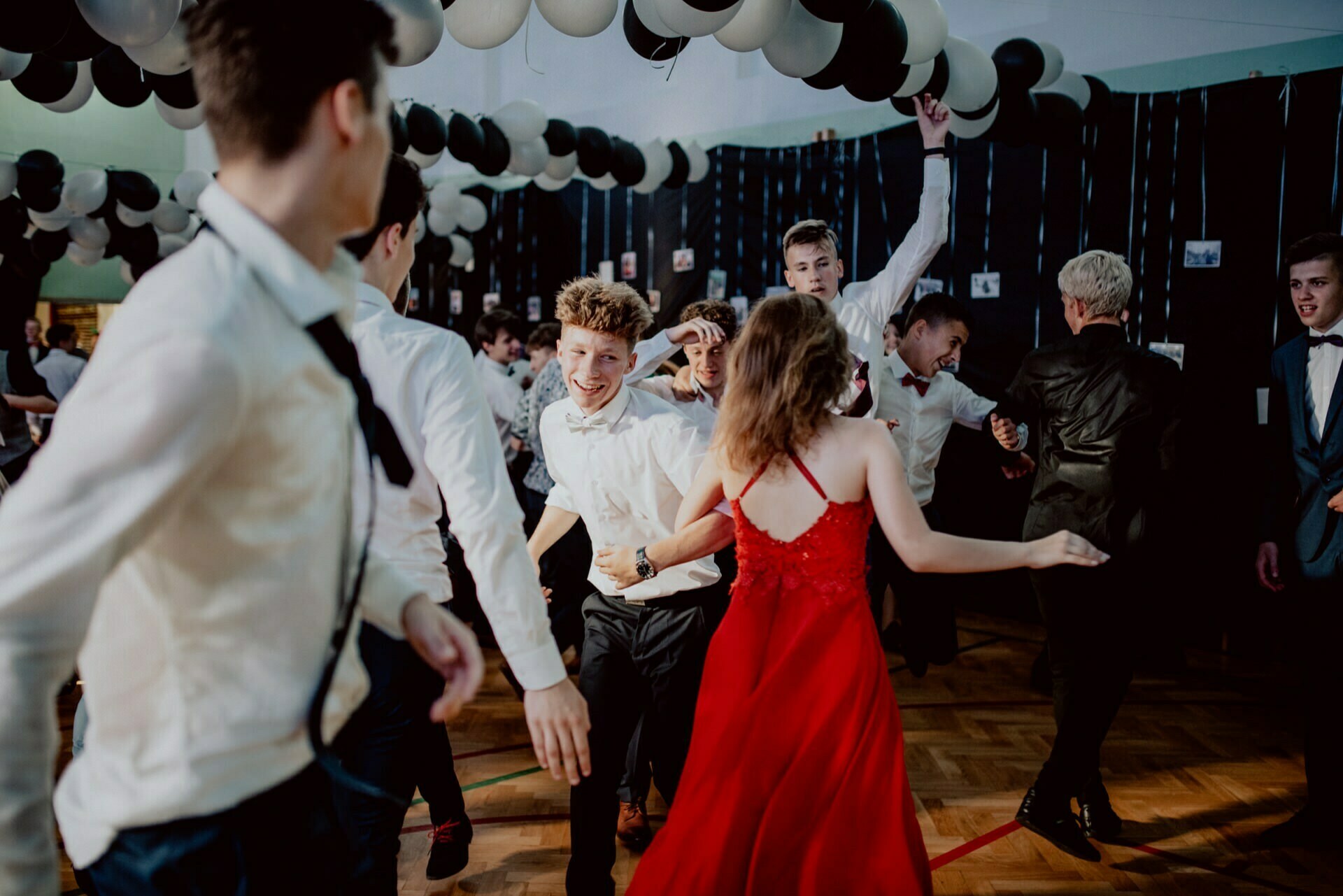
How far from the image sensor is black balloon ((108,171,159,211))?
6.61 m

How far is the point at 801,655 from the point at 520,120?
4493 mm

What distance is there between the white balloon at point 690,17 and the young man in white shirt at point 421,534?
186 centimetres

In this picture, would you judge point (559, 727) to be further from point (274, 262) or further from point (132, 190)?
point (132, 190)

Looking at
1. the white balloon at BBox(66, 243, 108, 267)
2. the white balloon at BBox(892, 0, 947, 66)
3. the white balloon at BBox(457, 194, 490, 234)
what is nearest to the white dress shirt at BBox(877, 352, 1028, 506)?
the white balloon at BBox(892, 0, 947, 66)

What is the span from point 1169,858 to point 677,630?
1646 millimetres

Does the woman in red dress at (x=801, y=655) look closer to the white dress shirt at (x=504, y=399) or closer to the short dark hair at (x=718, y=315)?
the short dark hair at (x=718, y=315)

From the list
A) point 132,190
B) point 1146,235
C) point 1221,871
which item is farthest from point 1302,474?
point 132,190

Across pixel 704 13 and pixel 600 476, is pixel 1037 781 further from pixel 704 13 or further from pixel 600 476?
pixel 704 13

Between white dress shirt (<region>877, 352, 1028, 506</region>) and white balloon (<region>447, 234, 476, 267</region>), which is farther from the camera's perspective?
white balloon (<region>447, 234, 476, 267</region>)

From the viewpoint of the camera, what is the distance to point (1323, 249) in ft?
9.56

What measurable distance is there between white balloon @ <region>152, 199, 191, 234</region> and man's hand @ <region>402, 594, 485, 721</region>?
7126 mm

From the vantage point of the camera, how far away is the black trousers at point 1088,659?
2773mm

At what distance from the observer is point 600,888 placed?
2.28m

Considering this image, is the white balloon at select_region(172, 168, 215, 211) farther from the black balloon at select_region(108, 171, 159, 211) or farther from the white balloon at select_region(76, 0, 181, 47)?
the white balloon at select_region(76, 0, 181, 47)
